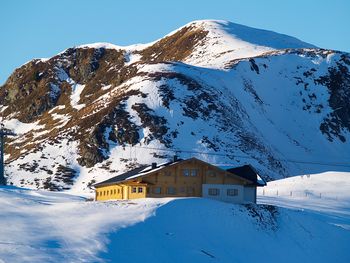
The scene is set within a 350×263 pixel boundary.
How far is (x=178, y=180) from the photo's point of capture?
71.4 m

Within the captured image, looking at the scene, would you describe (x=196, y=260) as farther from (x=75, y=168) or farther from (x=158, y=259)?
(x=75, y=168)

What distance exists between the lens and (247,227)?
62.5 metres

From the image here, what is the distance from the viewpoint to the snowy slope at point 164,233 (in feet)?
153

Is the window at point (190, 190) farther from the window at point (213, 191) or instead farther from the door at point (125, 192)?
the door at point (125, 192)

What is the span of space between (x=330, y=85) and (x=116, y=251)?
141676mm

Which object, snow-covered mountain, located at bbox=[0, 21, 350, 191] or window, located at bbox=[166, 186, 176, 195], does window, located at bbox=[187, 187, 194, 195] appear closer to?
window, located at bbox=[166, 186, 176, 195]

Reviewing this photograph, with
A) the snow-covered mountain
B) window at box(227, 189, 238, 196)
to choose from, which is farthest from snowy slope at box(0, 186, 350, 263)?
the snow-covered mountain

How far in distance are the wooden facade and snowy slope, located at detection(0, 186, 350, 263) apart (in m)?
5.72

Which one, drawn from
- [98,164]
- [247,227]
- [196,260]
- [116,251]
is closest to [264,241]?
[247,227]

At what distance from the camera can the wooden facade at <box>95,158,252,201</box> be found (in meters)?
70.4

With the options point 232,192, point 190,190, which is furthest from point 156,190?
point 232,192

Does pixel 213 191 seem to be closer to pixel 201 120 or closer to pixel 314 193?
pixel 314 193

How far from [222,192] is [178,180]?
4.37 m

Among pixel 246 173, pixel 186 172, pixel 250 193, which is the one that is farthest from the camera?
pixel 246 173
